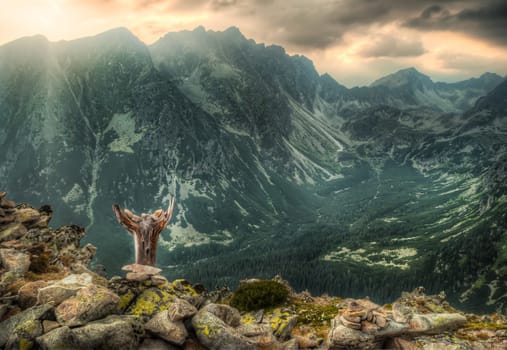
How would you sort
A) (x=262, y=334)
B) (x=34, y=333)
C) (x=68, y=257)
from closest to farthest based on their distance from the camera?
(x=34, y=333)
(x=262, y=334)
(x=68, y=257)

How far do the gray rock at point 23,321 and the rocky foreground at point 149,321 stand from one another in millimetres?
55

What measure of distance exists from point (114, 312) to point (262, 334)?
9.94 m

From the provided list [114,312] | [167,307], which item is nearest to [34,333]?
[114,312]

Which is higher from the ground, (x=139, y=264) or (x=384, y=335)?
(x=139, y=264)

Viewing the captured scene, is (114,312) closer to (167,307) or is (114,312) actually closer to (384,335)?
(167,307)

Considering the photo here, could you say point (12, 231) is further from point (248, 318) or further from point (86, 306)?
point (248, 318)

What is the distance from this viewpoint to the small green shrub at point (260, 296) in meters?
46.3

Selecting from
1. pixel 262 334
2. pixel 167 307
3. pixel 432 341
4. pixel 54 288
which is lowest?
pixel 432 341

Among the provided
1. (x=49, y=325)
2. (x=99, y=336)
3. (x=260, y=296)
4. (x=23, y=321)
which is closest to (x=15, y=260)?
(x=23, y=321)

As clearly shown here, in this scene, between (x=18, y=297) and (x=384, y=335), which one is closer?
(x=18, y=297)

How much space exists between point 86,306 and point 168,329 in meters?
4.99

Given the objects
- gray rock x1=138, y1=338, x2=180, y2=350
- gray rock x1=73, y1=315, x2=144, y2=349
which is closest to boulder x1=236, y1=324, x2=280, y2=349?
gray rock x1=138, y1=338, x2=180, y2=350

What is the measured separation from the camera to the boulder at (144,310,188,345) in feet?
70.1

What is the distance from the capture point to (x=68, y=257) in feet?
126
